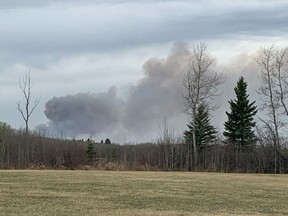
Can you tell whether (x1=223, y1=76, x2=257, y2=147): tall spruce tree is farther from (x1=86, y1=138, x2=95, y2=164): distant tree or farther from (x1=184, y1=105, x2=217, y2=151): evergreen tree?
(x1=86, y1=138, x2=95, y2=164): distant tree

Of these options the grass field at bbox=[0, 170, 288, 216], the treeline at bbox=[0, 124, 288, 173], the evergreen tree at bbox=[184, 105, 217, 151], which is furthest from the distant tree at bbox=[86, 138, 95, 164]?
the grass field at bbox=[0, 170, 288, 216]

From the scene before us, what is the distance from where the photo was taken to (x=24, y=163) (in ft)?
148

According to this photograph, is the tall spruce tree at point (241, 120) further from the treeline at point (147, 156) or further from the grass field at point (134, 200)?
the grass field at point (134, 200)

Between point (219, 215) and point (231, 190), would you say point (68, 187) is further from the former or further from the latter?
point (219, 215)

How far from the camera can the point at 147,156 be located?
47281 mm

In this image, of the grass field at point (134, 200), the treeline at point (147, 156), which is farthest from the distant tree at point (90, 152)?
the grass field at point (134, 200)

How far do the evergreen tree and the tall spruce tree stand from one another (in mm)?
1845

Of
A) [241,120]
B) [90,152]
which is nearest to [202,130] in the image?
[241,120]

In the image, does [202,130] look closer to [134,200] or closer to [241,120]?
[241,120]

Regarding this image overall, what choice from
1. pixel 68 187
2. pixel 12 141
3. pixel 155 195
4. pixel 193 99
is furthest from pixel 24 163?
pixel 155 195

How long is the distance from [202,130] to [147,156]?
7.36 m

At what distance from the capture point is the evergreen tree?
5091 centimetres

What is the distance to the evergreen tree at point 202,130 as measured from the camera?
50.9m

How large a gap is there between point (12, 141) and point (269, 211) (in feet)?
115
